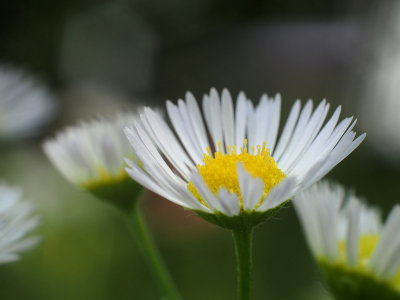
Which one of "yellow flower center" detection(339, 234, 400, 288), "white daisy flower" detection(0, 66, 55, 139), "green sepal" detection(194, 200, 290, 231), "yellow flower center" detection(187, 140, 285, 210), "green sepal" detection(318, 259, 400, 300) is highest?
"white daisy flower" detection(0, 66, 55, 139)

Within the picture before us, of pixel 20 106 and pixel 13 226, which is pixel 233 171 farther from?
pixel 20 106

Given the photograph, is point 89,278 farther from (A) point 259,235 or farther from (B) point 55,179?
(A) point 259,235

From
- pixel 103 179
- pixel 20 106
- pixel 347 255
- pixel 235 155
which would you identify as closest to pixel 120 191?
pixel 103 179

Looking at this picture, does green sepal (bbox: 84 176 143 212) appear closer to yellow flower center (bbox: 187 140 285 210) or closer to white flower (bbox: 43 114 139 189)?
white flower (bbox: 43 114 139 189)

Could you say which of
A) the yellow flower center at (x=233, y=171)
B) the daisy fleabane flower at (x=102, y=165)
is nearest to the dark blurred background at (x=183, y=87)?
the yellow flower center at (x=233, y=171)

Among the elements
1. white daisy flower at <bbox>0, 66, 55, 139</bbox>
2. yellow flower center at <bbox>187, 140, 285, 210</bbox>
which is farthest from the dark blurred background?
→ white daisy flower at <bbox>0, 66, 55, 139</bbox>
